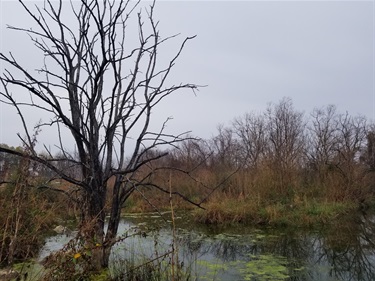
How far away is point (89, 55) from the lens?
14.6ft

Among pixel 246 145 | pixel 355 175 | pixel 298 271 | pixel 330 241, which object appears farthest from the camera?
pixel 246 145

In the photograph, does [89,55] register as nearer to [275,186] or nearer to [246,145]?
[275,186]

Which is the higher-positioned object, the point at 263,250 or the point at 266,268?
the point at 263,250

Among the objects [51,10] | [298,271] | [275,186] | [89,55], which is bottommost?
[298,271]

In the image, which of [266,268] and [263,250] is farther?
[263,250]

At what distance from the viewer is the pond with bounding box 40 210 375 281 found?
524cm

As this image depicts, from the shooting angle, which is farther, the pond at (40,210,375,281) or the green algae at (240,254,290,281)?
the pond at (40,210,375,281)

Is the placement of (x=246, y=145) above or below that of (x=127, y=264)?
above

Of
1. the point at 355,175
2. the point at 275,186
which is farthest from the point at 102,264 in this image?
the point at 355,175

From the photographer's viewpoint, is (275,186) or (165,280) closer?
(165,280)

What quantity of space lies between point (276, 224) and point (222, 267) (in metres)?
5.34

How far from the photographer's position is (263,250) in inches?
281

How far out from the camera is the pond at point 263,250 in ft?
17.2

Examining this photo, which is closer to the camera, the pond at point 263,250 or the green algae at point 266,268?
the green algae at point 266,268
